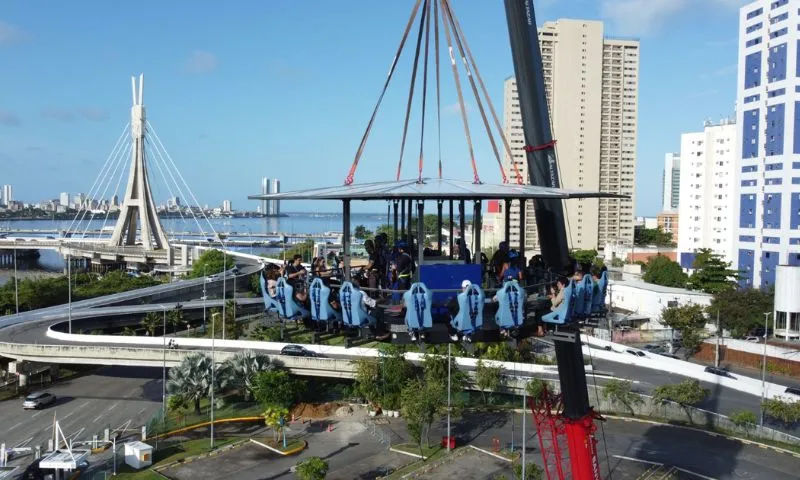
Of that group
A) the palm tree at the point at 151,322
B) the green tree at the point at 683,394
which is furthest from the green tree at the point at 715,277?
the palm tree at the point at 151,322

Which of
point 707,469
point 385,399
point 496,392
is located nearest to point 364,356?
point 385,399

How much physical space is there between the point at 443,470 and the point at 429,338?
747 inches

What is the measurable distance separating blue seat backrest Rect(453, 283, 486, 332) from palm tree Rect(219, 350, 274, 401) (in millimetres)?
28061

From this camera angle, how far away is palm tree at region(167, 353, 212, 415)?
34.9 meters

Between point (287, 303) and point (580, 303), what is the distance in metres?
5.20

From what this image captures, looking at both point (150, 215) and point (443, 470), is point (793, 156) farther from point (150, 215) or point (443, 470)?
point (150, 215)

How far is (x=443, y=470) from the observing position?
27.8 meters

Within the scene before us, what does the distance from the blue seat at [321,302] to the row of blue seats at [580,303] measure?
3.64 meters

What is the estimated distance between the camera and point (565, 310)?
35.3 ft

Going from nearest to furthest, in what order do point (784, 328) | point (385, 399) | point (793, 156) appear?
1. point (385, 399)
2. point (784, 328)
3. point (793, 156)

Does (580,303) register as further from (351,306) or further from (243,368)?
(243,368)

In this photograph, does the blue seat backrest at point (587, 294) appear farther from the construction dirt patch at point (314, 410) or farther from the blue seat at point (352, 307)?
the construction dirt patch at point (314, 410)

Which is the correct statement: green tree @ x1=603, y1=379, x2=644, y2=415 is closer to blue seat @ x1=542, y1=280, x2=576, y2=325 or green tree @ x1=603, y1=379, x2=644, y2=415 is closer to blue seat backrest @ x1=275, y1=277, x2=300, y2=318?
blue seat @ x1=542, y1=280, x2=576, y2=325

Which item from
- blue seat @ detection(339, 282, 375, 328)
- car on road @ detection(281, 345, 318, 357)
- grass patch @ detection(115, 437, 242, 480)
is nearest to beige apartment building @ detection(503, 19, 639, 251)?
car on road @ detection(281, 345, 318, 357)
